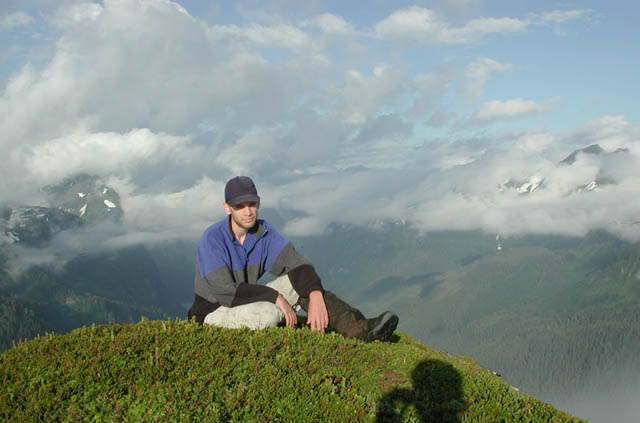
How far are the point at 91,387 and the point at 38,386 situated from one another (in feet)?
2.69

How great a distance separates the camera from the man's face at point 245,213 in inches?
442

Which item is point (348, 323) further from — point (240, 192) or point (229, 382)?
point (229, 382)

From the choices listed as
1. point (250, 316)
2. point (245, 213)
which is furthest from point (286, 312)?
point (245, 213)

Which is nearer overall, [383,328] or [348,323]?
[348,323]

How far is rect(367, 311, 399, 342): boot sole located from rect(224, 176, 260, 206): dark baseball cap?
15.0 ft

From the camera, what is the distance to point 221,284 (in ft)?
36.1

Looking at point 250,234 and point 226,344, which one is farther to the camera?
point 250,234

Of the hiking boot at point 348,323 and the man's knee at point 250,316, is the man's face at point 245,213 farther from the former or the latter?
the hiking boot at point 348,323

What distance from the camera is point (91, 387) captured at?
7664 mm

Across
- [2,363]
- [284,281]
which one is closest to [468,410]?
[284,281]

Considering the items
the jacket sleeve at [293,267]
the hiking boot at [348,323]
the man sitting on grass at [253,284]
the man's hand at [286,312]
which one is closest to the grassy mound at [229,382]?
the man's hand at [286,312]

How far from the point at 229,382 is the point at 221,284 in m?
3.11

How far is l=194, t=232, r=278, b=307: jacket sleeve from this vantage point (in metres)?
10.9

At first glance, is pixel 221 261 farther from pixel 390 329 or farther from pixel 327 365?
pixel 390 329
